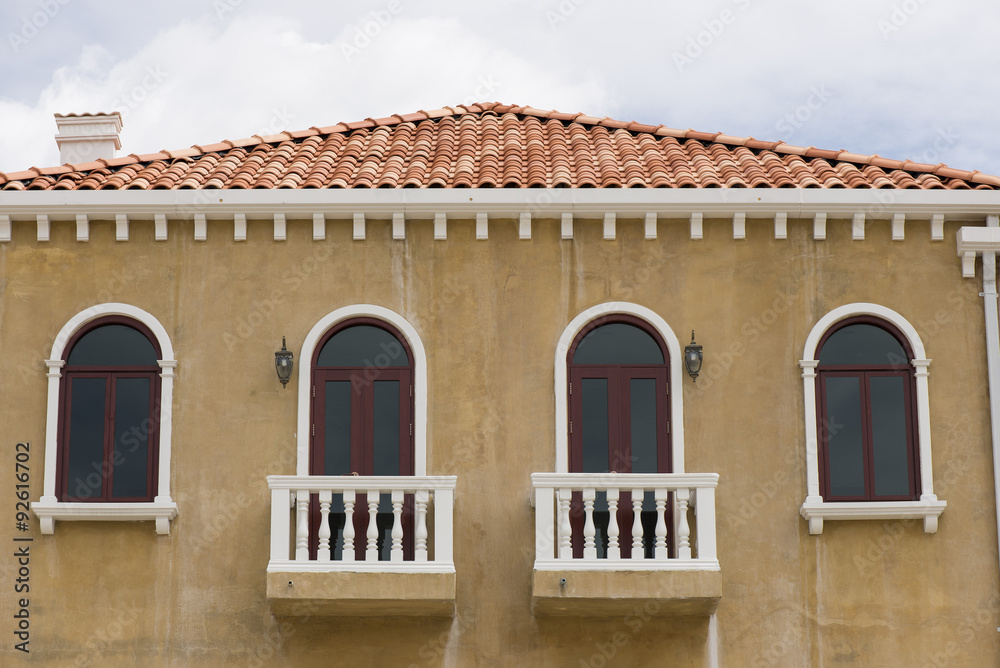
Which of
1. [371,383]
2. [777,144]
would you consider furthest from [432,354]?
[777,144]

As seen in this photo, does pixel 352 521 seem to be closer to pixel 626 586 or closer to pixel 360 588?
pixel 360 588

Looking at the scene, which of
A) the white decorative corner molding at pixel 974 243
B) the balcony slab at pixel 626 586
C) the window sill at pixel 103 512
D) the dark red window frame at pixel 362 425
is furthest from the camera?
the white decorative corner molding at pixel 974 243

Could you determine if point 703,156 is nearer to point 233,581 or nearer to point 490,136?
point 490,136

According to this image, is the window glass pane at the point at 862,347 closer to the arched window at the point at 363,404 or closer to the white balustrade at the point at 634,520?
the white balustrade at the point at 634,520

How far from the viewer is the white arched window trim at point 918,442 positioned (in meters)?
15.3

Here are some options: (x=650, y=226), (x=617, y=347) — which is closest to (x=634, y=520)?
(x=617, y=347)

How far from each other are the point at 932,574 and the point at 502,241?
6058 millimetres

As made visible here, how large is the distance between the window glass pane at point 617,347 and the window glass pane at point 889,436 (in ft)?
8.20

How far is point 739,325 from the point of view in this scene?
1612 centimetres

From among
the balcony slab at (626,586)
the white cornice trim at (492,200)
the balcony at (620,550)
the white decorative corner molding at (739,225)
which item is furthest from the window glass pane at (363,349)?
the white decorative corner molding at (739,225)

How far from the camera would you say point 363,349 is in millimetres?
16109

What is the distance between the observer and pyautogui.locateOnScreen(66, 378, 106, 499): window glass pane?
15.7m

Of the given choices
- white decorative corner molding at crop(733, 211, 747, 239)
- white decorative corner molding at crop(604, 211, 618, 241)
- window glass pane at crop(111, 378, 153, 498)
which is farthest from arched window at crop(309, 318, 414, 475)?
white decorative corner molding at crop(733, 211, 747, 239)

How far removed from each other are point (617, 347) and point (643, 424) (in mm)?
941
